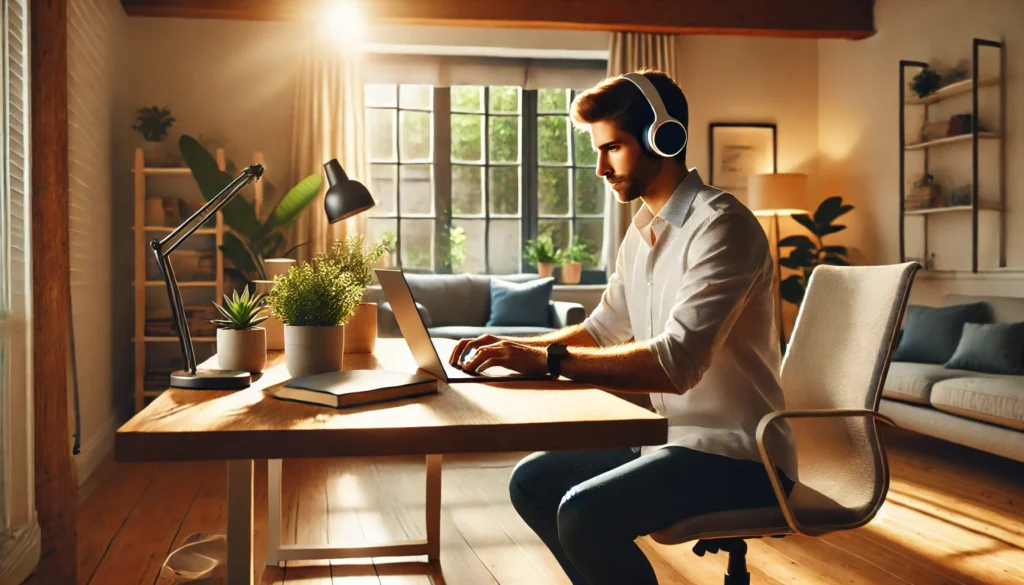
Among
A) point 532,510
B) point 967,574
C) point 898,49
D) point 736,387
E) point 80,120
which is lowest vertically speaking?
point 967,574

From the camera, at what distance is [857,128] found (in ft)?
20.6

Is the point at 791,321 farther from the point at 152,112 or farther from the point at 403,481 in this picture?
the point at 152,112

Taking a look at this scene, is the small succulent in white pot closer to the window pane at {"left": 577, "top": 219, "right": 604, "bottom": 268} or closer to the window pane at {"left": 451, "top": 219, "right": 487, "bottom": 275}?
the window pane at {"left": 451, "top": 219, "right": 487, "bottom": 275}

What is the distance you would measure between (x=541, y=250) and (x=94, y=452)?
336 centimetres

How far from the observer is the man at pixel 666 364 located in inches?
58.2

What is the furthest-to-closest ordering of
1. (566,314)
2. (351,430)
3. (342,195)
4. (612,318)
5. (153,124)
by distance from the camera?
(566,314) < (153,124) < (612,318) < (342,195) < (351,430)

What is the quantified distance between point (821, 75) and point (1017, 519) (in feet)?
14.5

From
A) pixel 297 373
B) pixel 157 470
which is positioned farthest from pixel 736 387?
pixel 157 470

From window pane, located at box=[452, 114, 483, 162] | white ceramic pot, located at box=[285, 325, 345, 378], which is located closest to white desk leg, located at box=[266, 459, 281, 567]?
white ceramic pot, located at box=[285, 325, 345, 378]

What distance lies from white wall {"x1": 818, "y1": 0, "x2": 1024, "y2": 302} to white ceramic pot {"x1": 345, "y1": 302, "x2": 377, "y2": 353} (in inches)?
164

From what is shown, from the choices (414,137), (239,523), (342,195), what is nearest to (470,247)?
(414,137)

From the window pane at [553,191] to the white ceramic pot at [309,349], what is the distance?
515 cm

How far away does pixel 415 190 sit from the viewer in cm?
648

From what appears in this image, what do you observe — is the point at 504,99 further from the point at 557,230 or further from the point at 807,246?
the point at 807,246
